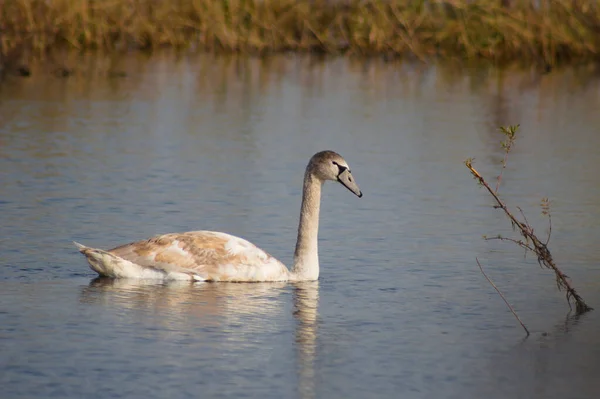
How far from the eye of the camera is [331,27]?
1257 inches

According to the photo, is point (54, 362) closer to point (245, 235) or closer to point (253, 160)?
point (245, 235)

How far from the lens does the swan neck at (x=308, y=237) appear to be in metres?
10.8

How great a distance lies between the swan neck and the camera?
10805mm

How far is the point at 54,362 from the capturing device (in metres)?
8.13

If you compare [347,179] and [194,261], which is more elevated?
[347,179]

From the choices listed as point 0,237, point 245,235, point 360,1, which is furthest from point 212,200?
point 360,1

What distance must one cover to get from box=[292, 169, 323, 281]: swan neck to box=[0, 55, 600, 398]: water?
5.8 inches

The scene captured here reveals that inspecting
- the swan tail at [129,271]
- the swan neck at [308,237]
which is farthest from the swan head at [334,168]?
the swan tail at [129,271]

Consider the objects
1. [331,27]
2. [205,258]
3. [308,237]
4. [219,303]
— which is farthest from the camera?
[331,27]

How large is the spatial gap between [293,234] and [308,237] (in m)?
1.67

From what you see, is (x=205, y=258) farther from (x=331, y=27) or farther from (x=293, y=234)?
(x=331, y=27)

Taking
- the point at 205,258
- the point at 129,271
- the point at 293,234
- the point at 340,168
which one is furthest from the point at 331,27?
the point at 129,271

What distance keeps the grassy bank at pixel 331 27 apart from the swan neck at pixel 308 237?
58.8 ft

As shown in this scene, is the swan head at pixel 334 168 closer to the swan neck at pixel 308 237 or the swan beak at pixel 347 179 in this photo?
the swan beak at pixel 347 179
